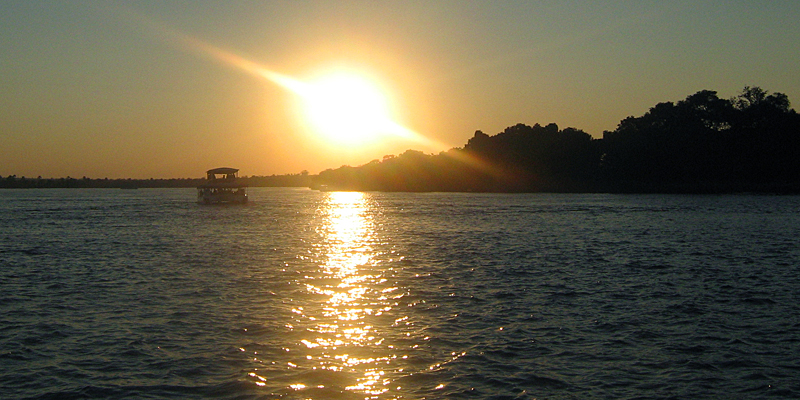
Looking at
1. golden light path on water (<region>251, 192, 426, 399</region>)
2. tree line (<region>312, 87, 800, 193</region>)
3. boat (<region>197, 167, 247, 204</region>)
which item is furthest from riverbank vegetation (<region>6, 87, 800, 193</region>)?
golden light path on water (<region>251, 192, 426, 399</region>)

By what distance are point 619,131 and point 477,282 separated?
152m

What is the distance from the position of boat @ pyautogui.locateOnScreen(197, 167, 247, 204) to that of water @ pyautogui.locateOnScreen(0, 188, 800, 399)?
75.1 metres

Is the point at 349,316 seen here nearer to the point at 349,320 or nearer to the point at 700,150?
the point at 349,320

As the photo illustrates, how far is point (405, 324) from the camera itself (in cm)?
1773

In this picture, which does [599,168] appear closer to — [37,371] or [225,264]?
[225,264]

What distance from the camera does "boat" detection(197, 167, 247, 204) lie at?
366 ft

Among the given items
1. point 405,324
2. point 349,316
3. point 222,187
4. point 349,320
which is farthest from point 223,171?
point 405,324

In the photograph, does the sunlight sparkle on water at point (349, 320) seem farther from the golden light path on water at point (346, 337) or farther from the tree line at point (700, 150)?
the tree line at point (700, 150)

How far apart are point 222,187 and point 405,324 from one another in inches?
3901

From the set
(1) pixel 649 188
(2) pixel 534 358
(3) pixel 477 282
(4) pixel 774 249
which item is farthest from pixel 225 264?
(1) pixel 649 188

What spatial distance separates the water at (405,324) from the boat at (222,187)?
75.1 meters

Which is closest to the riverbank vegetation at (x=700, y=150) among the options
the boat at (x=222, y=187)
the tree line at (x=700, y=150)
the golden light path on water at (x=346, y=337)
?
the tree line at (x=700, y=150)

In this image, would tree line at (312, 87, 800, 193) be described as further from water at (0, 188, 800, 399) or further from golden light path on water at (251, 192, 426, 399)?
golden light path on water at (251, 192, 426, 399)

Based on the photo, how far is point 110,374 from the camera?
13.5 meters
